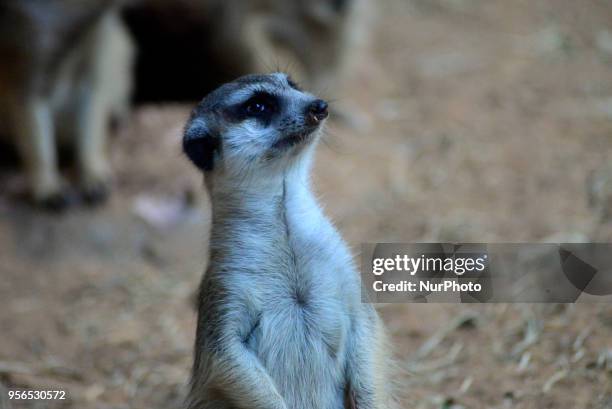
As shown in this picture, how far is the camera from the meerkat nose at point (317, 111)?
302cm

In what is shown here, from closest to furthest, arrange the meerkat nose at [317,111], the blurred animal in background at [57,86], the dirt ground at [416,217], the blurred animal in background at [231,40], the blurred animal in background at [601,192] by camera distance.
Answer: the meerkat nose at [317,111], the dirt ground at [416,217], the blurred animal in background at [601,192], the blurred animal in background at [57,86], the blurred animal in background at [231,40]

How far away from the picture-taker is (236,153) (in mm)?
3113

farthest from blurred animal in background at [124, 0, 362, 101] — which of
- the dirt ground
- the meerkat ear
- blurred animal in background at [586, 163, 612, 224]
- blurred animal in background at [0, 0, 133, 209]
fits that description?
the meerkat ear

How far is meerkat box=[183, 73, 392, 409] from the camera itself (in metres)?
2.87

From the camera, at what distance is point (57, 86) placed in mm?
6141

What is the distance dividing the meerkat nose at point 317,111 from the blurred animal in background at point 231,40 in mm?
4410

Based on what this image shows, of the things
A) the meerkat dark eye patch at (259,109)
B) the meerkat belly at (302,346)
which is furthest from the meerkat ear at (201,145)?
the meerkat belly at (302,346)

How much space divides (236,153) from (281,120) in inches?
7.8

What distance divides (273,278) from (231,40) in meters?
4.93

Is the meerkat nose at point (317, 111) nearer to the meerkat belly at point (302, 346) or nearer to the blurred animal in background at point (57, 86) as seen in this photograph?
the meerkat belly at point (302, 346)

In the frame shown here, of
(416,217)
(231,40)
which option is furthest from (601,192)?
(231,40)

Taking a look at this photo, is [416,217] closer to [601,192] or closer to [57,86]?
[601,192]

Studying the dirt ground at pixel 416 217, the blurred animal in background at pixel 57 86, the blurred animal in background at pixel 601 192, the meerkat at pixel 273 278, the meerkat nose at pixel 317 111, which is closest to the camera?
the meerkat at pixel 273 278

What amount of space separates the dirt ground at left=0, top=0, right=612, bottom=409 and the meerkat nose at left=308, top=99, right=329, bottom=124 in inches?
34.0
